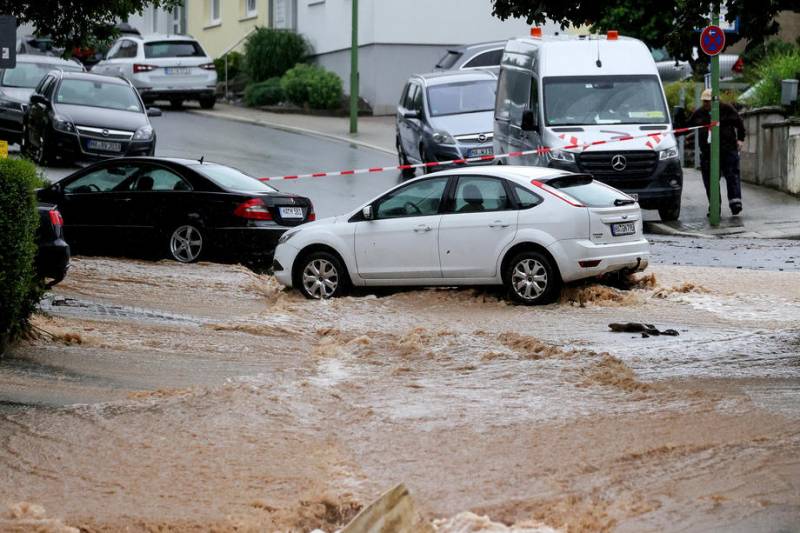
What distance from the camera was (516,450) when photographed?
9.26m

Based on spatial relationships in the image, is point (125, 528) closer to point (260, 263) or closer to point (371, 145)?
point (260, 263)

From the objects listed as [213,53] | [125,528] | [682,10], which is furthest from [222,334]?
[213,53]

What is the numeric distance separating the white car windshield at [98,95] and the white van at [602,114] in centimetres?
857

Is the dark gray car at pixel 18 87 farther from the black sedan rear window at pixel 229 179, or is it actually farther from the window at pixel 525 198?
the window at pixel 525 198

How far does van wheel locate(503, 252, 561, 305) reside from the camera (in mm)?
15391

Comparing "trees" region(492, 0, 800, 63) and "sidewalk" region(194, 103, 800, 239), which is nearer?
"trees" region(492, 0, 800, 63)

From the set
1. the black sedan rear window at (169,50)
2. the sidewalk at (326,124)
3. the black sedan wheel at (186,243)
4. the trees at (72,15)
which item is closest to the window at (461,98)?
the sidewalk at (326,124)

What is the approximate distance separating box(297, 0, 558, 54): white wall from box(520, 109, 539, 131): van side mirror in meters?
17.8

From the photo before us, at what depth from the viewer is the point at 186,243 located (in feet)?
62.1

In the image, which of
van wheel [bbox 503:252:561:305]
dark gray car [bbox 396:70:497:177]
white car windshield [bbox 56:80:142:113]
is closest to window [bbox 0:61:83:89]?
white car windshield [bbox 56:80:142:113]

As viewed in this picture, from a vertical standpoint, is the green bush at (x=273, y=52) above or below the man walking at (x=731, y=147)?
above

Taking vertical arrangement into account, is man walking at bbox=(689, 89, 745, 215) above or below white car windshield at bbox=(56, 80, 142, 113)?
below

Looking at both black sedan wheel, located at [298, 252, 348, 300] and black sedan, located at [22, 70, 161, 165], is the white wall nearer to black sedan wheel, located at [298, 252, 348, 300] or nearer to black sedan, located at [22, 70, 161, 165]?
black sedan, located at [22, 70, 161, 165]

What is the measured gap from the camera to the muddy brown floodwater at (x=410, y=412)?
8.05m
